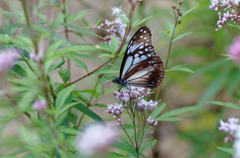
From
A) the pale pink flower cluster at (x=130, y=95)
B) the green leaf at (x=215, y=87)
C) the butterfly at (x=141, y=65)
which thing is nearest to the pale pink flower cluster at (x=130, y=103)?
the pale pink flower cluster at (x=130, y=95)

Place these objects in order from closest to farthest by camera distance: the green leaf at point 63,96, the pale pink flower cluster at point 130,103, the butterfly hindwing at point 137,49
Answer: the green leaf at point 63,96, the pale pink flower cluster at point 130,103, the butterfly hindwing at point 137,49

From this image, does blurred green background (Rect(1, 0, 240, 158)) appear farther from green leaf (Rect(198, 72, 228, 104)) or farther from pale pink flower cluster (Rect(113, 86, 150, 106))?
pale pink flower cluster (Rect(113, 86, 150, 106))

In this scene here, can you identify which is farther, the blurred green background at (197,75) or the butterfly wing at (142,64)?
the blurred green background at (197,75)

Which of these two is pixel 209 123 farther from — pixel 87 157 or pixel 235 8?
pixel 87 157

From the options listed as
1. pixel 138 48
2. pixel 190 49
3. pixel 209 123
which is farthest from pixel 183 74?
pixel 138 48

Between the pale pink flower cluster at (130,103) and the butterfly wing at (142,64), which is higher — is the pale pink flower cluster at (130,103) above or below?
below

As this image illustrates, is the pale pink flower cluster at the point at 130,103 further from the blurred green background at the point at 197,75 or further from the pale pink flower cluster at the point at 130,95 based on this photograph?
the blurred green background at the point at 197,75

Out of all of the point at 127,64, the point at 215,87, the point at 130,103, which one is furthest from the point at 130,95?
the point at 215,87

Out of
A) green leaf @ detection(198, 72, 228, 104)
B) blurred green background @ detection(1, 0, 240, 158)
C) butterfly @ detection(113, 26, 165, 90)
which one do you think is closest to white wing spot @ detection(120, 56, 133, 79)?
butterfly @ detection(113, 26, 165, 90)
